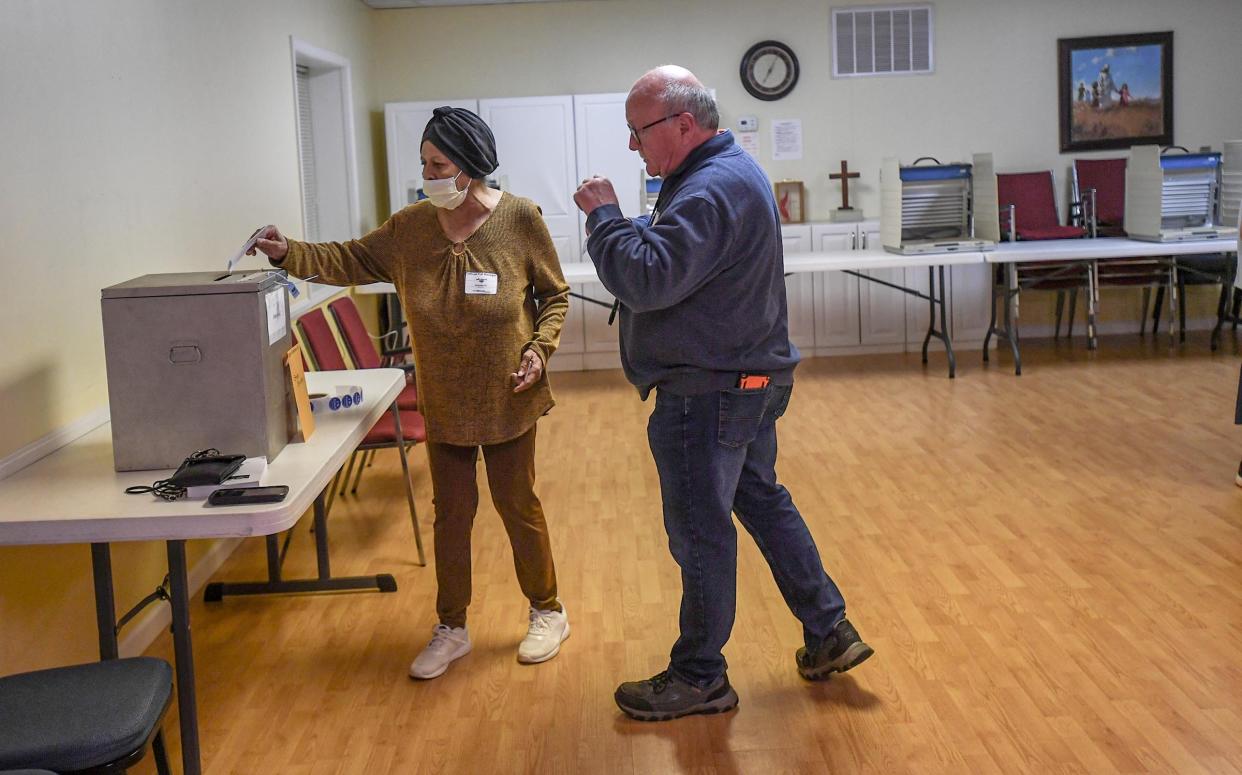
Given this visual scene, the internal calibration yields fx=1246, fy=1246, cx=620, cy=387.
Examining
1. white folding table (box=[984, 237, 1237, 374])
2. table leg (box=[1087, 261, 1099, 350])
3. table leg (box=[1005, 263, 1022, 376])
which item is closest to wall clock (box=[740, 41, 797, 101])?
white folding table (box=[984, 237, 1237, 374])

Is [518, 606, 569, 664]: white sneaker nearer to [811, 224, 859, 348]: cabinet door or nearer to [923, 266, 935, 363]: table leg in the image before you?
[923, 266, 935, 363]: table leg

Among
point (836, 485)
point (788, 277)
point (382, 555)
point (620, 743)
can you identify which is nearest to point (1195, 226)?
point (788, 277)

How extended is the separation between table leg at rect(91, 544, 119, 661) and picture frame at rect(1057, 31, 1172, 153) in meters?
7.71

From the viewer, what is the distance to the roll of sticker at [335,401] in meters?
3.35

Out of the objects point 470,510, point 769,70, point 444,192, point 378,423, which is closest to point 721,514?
point 470,510

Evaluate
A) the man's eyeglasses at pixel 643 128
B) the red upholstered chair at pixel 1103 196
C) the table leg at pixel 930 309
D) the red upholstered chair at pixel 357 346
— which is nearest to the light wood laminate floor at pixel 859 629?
the red upholstered chair at pixel 357 346

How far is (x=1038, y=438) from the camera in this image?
19.0 ft

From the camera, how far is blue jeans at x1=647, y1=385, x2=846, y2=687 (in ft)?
9.33

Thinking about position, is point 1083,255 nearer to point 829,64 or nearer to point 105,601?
point 829,64

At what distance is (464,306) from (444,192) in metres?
0.29

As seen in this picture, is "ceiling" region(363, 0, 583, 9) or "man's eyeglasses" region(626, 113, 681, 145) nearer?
"man's eyeglasses" region(626, 113, 681, 145)

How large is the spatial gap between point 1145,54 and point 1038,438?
167 inches

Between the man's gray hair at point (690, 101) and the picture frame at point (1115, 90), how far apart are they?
6.73m

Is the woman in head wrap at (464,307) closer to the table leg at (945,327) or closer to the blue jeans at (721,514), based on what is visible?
the blue jeans at (721,514)
